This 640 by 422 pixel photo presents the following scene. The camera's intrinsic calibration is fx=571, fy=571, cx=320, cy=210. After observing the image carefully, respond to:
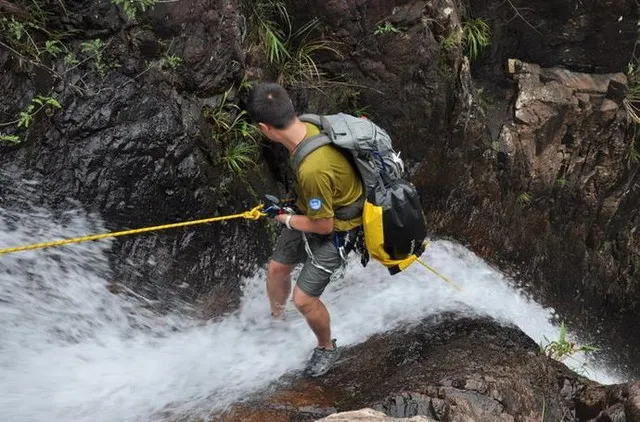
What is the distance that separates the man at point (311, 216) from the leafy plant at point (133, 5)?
6.36 ft

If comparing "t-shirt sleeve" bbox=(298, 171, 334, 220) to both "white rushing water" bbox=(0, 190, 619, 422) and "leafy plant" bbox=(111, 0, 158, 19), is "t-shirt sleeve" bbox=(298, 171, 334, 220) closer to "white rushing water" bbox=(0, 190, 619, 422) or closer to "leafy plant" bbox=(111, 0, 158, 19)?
"white rushing water" bbox=(0, 190, 619, 422)

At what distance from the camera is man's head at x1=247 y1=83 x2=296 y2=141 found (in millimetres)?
3623

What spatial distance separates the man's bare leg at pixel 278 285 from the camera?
4.79 metres

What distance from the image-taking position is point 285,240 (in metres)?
4.65

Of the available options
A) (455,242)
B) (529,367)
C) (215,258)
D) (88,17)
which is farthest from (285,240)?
(455,242)

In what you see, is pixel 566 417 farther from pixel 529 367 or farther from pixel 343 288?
pixel 343 288

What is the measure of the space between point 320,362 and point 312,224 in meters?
1.38

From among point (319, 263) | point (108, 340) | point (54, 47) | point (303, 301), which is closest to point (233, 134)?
Result: point (54, 47)

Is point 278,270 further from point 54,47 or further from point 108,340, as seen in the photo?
point 54,47

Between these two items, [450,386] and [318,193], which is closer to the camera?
[318,193]

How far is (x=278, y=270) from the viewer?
189 inches

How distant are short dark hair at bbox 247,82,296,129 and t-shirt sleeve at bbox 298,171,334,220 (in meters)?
0.38

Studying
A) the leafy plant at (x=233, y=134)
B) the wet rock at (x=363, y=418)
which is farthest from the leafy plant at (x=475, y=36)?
the wet rock at (x=363, y=418)

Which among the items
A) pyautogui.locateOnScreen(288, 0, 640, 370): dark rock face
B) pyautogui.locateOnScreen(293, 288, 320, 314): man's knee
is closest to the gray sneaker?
pyautogui.locateOnScreen(293, 288, 320, 314): man's knee
